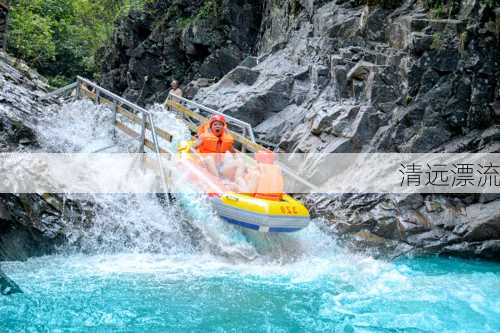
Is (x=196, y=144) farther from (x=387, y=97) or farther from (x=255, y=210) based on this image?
(x=387, y=97)

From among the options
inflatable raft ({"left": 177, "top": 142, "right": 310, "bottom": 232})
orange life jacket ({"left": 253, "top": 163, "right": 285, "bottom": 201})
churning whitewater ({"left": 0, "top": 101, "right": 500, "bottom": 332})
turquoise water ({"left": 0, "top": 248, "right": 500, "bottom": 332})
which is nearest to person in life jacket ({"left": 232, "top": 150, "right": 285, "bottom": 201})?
orange life jacket ({"left": 253, "top": 163, "right": 285, "bottom": 201})

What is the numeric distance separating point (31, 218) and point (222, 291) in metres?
2.84

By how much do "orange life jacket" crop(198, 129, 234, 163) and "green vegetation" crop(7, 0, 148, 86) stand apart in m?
13.2

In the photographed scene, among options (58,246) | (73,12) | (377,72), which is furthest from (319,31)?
(73,12)

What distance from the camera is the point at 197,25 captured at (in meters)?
17.0

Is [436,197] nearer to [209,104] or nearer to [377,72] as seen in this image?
[377,72]

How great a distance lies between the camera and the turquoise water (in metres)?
4.80

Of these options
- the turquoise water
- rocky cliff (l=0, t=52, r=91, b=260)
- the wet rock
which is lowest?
the turquoise water

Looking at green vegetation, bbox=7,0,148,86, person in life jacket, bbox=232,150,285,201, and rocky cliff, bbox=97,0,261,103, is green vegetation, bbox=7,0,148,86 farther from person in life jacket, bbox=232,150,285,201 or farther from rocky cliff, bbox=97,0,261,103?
person in life jacket, bbox=232,150,285,201

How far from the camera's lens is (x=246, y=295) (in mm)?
5570

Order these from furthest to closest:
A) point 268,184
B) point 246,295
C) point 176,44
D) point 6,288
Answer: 1. point 176,44
2. point 268,184
3. point 246,295
4. point 6,288

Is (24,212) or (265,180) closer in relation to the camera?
(24,212)

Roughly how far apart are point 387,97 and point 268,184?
3.42 metres

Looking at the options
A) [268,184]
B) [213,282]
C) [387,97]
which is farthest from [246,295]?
[387,97]
